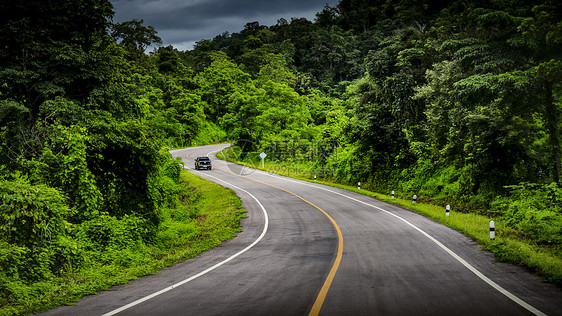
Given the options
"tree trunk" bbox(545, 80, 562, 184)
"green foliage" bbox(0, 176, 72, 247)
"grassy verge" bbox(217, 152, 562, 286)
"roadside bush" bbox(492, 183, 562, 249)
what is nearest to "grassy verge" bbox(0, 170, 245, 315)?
"green foliage" bbox(0, 176, 72, 247)

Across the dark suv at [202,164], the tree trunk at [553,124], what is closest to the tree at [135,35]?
the dark suv at [202,164]

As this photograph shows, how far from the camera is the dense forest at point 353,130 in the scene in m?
10.0

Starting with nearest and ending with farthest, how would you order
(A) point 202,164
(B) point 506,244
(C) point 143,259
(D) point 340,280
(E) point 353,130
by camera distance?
(D) point 340,280
(B) point 506,244
(C) point 143,259
(E) point 353,130
(A) point 202,164

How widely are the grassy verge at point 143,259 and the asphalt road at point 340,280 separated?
0.45m

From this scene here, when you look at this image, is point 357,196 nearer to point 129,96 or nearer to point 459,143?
point 459,143

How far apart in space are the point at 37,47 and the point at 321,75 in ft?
232

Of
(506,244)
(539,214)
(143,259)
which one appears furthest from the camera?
(539,214)

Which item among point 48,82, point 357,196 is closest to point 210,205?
point 357,196

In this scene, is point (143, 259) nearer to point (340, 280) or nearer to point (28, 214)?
point (28, 214)

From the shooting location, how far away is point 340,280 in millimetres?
7406

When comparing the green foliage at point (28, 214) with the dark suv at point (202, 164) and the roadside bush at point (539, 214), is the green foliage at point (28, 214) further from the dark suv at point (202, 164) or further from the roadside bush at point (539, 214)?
the dark suv at point (202, 164)

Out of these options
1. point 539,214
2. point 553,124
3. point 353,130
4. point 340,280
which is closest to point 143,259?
point 340,280

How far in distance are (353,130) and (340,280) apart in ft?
68.0

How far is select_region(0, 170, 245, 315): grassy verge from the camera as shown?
6.36 metres
